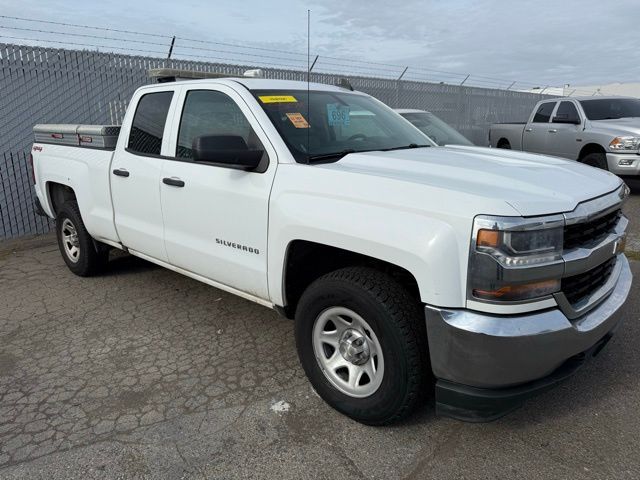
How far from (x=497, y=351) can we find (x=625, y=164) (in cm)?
828

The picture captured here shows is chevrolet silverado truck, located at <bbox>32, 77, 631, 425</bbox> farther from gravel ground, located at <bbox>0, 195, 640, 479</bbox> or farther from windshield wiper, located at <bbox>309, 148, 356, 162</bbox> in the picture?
gravel ground, located at <bbox>0, 195, 640, 479</bbox>

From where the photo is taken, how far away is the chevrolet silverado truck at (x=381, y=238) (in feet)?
7.25

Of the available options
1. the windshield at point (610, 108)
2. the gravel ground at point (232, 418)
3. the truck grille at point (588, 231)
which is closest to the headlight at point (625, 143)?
the windshield at point (610, 108)

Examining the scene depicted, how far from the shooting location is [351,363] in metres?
2.78

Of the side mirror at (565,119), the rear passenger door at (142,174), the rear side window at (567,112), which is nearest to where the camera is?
the rear passenger door at (142,174)

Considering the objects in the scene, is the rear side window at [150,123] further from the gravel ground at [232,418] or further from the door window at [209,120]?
the gravel ground at [232,418]

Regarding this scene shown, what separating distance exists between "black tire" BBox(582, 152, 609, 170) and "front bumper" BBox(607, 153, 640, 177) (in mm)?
204

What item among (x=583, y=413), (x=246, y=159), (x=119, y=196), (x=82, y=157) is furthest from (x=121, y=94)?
(x=583, y=413)

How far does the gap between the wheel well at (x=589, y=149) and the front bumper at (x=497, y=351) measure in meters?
8.31

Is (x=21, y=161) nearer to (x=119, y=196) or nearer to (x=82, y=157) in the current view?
(x=82, y=157)

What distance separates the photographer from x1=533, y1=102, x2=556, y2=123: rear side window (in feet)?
35.7

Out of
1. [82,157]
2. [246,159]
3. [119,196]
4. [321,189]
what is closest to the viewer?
[321,189]

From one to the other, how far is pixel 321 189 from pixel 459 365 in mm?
1151

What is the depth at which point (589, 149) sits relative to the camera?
31.8 feet
